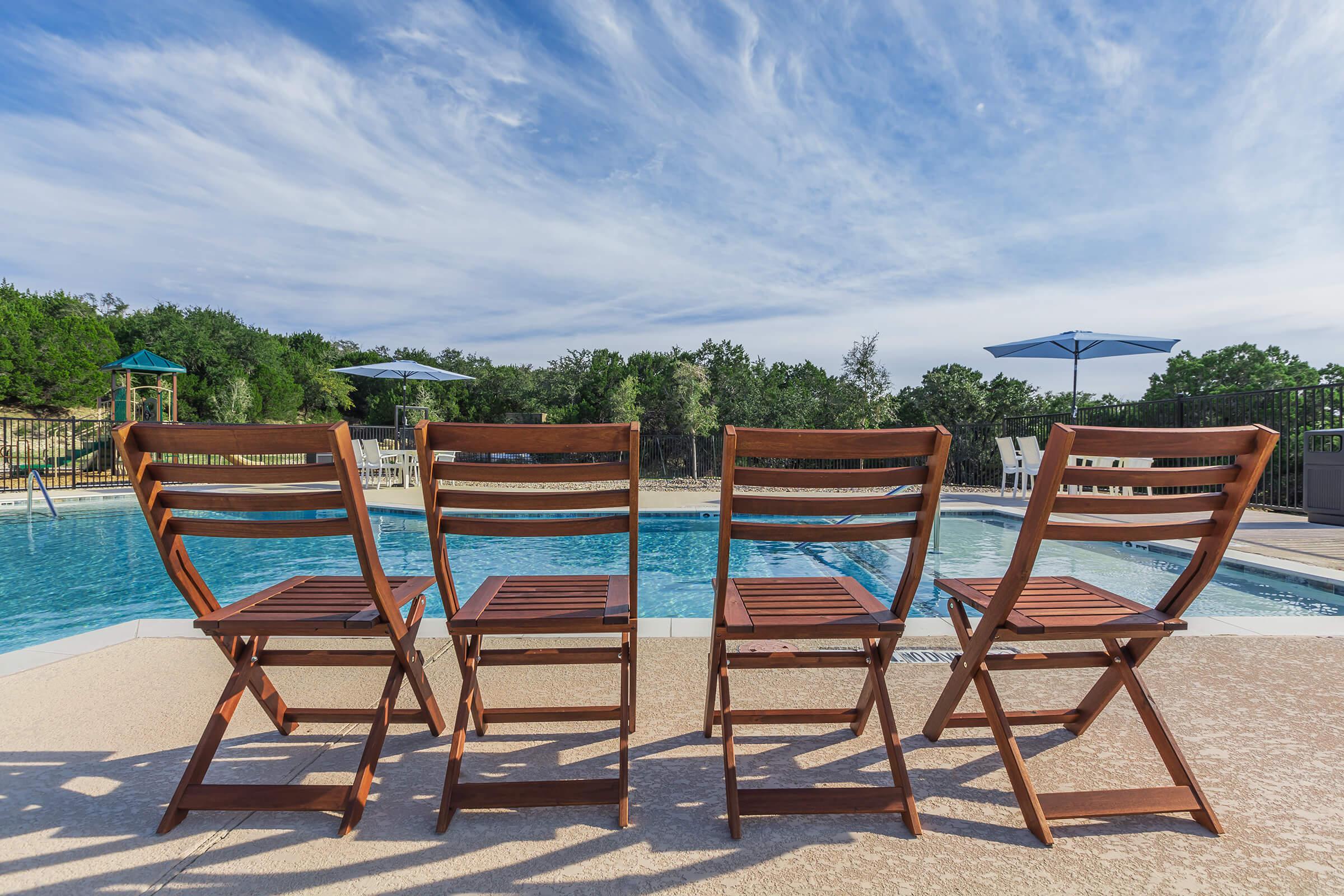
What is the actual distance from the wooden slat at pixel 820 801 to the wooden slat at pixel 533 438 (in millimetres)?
943

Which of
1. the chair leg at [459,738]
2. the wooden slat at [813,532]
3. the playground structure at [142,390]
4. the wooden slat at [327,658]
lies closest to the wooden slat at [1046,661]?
the wooden slat at [813,532]

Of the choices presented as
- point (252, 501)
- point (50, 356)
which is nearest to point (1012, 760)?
point (252, 501)

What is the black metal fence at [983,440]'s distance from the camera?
9.04m

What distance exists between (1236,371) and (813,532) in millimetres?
32298

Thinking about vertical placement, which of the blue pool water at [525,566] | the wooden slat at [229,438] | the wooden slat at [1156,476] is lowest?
the blue pool water at [525,566]

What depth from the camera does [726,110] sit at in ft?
42.5

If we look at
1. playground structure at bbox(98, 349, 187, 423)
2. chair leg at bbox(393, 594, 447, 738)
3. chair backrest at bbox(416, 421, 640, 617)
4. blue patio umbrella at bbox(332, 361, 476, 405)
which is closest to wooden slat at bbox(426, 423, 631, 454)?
chair backrest at bbox(416, 421, 640, 617)

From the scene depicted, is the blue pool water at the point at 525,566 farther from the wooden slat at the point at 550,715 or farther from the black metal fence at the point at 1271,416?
the wooden slat at the point at 550,715

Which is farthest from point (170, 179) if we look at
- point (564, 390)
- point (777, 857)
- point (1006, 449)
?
point (777, 857)

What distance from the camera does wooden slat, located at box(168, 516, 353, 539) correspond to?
5.84ft

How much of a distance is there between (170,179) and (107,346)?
36.5 feet

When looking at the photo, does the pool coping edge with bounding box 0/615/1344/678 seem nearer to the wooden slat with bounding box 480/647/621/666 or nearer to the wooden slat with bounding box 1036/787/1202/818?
the wooden slat with bounding box 480/647/621/666

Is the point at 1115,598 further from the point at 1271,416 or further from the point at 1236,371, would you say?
the point at 1236,371

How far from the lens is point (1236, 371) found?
25797 millimetres
